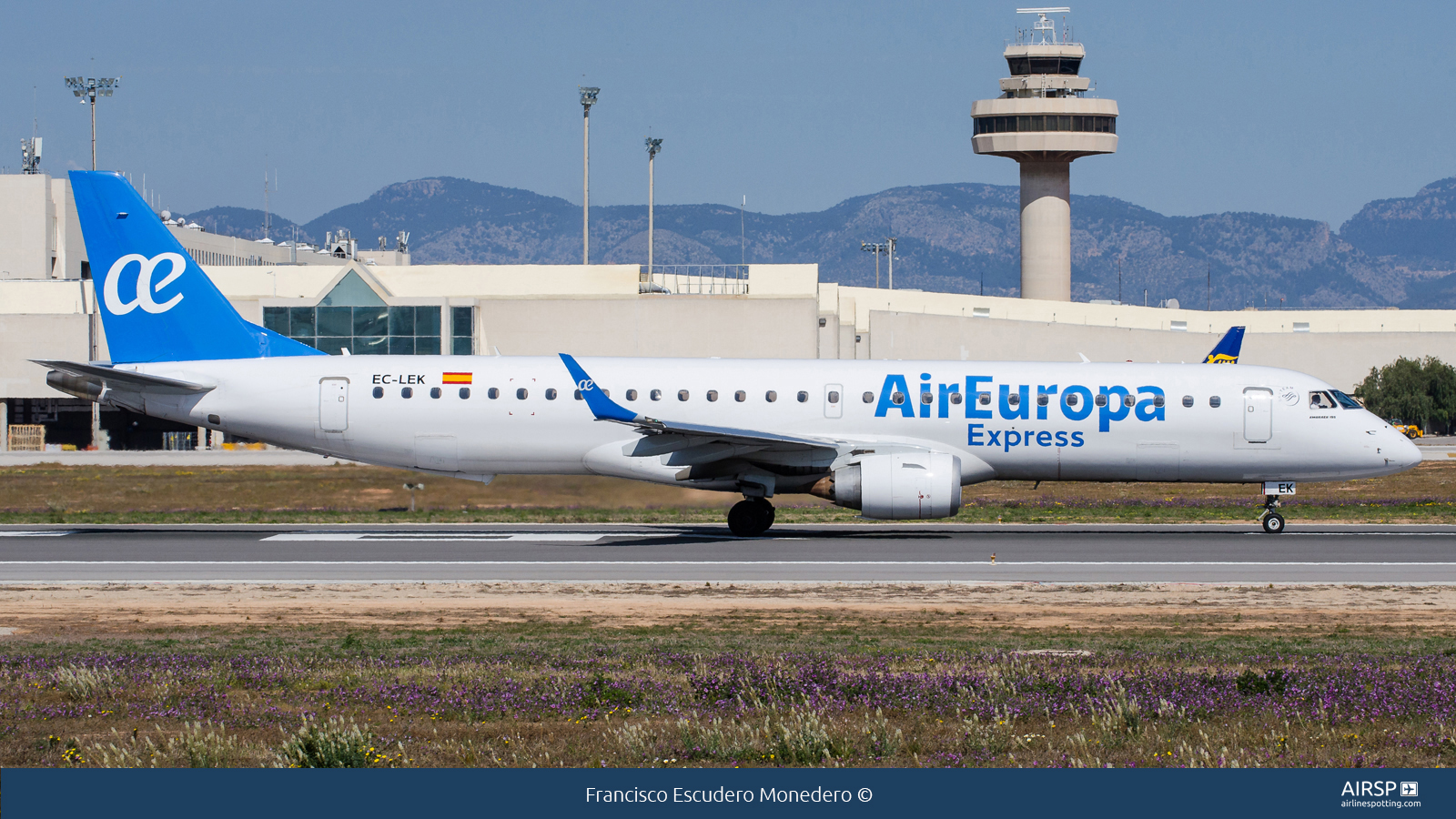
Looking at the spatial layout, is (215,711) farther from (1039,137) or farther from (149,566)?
(1039,137)

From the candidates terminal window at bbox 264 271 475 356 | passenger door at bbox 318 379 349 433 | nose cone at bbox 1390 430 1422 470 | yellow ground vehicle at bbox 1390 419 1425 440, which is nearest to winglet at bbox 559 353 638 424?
passenger door at bbox 318 379 349 433

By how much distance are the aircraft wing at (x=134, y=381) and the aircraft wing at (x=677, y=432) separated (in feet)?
27.8

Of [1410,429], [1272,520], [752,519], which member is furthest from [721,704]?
[1410,429]

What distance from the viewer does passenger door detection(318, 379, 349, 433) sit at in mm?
31656

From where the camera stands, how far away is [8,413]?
3314 inches

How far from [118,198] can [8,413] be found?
5915 centimetres

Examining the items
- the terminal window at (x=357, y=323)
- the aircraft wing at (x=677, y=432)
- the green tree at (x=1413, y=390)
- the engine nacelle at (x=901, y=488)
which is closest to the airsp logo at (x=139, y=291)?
the aircraft wing at (x=677, y=432)

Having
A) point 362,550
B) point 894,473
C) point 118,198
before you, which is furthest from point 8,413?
point 894,473

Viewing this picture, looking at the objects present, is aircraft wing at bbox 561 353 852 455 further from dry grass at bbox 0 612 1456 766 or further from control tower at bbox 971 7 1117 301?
control tower at bbox 971 7 1117 301

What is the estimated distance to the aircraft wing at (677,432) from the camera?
2900cm

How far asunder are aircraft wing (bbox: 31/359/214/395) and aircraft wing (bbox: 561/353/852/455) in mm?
8464

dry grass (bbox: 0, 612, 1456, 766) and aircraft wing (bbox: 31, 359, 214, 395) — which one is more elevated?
aircraft wing (bbox: 31, 359, 214, 395)

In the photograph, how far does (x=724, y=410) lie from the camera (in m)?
31.8

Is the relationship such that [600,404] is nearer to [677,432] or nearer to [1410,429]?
[677,432]
